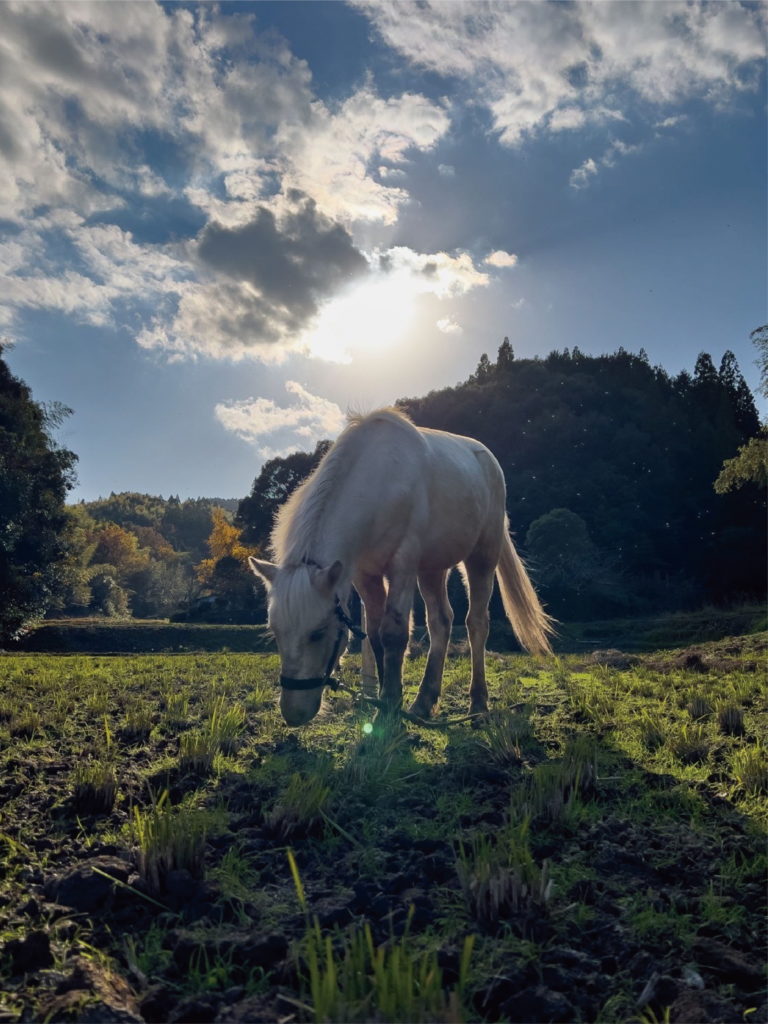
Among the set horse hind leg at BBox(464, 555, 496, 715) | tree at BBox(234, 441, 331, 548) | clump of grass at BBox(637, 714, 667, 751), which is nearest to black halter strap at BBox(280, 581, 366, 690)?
clump of grass at BBox(637, 714, 667, 751)

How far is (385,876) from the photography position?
88.1 inches

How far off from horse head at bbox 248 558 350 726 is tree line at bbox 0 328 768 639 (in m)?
23.0

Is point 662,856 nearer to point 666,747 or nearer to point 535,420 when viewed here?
point 666,747

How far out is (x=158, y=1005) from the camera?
155 centimetres

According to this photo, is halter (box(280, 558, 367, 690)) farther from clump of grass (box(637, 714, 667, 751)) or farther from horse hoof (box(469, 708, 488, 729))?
clump of grass (box(637, 714, 667, 751))

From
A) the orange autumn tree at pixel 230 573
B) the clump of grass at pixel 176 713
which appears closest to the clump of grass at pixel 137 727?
the clump of grass at pixel 176 713

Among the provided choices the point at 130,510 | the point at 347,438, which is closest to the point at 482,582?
the point at 347,438

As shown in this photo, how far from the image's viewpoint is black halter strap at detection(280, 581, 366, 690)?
3.99m

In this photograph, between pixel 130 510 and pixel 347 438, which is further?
pixel 130 510

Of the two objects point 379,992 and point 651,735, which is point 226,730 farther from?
point 379,992

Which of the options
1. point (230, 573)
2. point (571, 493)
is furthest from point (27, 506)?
point (571, 493)

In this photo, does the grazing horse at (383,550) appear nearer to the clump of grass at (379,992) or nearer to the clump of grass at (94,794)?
the clump of grass at (94,794)

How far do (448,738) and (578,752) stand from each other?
1.21 m

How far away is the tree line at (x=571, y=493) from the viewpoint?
25.3 metres
